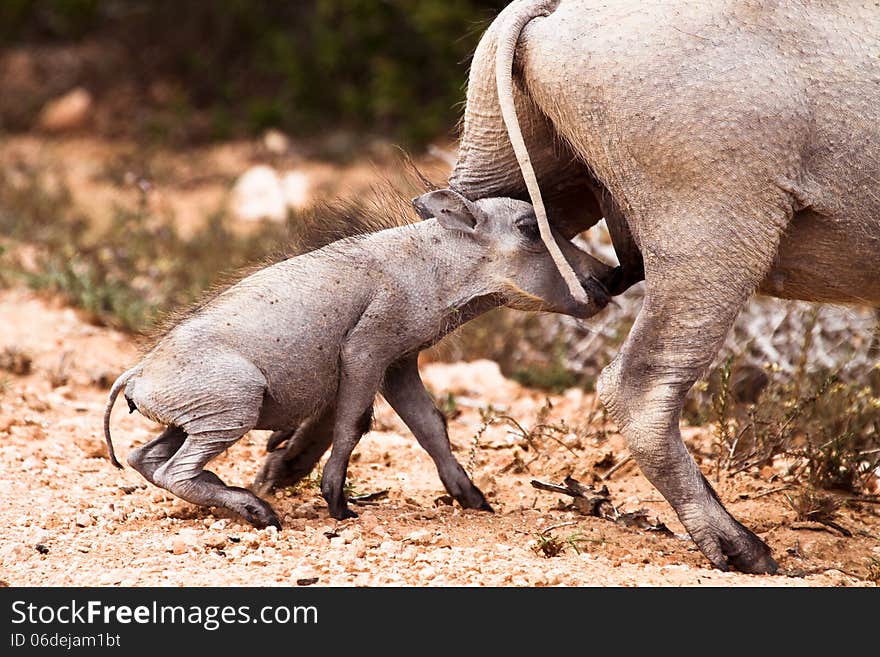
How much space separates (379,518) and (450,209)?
1.20 m

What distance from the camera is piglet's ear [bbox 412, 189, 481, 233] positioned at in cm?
487

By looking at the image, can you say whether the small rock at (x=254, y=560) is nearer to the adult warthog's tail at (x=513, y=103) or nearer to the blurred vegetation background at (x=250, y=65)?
the adult warthog's tail at (x=513, y=103)

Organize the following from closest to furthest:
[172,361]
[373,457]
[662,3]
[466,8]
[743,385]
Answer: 1. [662,3]
2. [172,361]
3. [373,457]
4. [743,385]
5. [466,8]

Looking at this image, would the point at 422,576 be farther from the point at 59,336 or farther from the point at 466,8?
the point at 466,8

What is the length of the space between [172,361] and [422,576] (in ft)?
4.10

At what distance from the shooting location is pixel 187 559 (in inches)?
170

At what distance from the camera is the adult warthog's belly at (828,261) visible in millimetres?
4387

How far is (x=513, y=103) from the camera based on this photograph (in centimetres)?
464

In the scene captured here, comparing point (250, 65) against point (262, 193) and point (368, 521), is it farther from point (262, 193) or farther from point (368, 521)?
point (368, 521)

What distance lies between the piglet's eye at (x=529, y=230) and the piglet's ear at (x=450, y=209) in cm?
16

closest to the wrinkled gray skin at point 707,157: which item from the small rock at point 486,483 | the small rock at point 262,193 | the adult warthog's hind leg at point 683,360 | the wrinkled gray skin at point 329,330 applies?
the adult warthog's hind leg at point 683,360

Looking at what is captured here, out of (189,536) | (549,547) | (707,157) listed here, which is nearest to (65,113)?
(189,536)

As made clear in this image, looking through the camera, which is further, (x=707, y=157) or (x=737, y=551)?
(x=737, y=551)

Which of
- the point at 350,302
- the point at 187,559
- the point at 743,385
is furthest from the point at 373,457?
the point at 743,385
